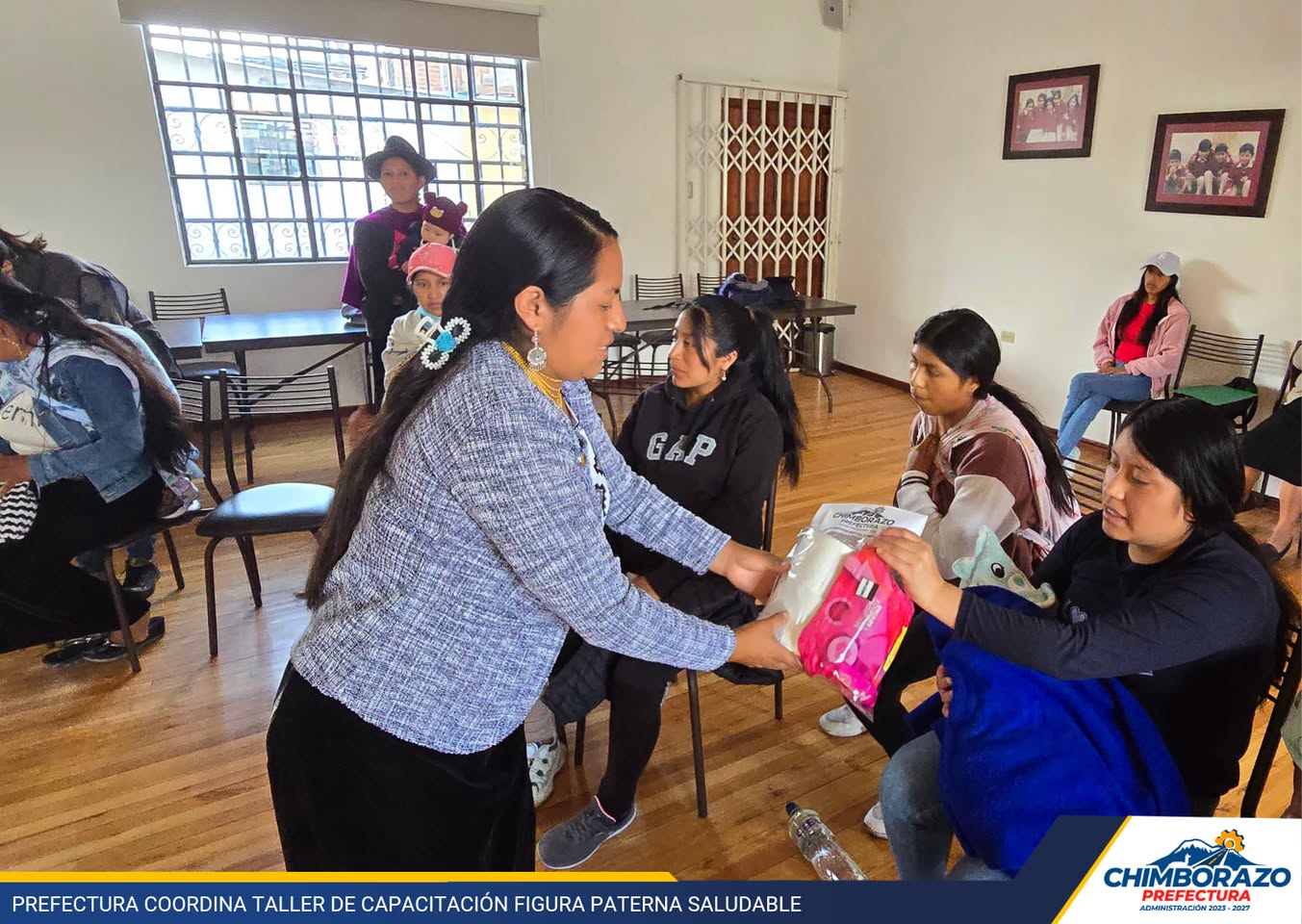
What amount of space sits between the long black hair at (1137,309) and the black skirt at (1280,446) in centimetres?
259

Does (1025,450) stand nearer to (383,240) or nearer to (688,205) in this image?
(383,240)

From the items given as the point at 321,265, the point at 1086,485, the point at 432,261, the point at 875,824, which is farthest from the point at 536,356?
the point at 321,265

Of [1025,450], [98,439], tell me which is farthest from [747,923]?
[98,439]

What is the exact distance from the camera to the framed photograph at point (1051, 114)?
14.6ft

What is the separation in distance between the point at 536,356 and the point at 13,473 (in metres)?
1.98

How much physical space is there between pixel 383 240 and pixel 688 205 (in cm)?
256

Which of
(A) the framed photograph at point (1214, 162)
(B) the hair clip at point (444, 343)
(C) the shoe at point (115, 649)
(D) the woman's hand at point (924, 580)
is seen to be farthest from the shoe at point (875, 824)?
(A) the framed photograph at point (1214, 162)

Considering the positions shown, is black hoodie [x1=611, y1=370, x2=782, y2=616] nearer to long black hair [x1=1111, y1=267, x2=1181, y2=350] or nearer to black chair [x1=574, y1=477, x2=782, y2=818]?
black chair [x1=574, y1=477, x2=782, y2=818]

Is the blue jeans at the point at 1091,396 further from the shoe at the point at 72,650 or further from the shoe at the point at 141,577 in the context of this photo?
the shoe at the point at 72,650

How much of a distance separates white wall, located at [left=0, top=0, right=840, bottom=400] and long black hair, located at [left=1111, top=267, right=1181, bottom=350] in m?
3.05

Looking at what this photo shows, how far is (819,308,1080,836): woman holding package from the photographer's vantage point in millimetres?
1600

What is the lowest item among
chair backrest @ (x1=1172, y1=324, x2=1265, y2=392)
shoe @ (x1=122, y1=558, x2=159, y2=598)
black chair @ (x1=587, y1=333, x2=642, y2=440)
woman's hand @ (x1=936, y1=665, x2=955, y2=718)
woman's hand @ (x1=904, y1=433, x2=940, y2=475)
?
shoe @ (x1=122, y1=558, x2=159, y2=598)

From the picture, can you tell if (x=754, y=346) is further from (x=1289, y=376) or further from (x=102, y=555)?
(x=1289, y=376)

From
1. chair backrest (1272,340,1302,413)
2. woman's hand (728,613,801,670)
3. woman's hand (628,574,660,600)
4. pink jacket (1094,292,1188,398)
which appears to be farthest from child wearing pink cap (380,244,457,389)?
chair backrest (1272,340,1302,413)
